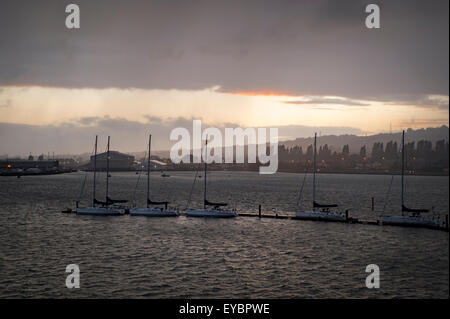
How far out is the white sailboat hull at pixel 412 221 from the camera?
52938mm

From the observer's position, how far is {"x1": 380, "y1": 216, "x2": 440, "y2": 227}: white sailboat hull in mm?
52938

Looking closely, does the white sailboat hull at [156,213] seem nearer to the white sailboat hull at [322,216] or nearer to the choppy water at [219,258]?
the choppy water at [219,258]

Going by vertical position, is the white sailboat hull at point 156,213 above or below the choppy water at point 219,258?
above

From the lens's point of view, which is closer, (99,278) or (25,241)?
(99,278)

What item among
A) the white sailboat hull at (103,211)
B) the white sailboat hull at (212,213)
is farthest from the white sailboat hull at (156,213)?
the white sailboat hull at (103,211)

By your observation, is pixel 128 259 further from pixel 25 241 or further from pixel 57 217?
pixel 57 217

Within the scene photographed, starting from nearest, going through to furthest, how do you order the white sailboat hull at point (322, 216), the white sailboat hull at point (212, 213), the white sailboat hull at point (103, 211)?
the white sailboat hull at point (322, 216), the white sailboat hull at point (212, 213), the white sailboat hull at point (103, 211)

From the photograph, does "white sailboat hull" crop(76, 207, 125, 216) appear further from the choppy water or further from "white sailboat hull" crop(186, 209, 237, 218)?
"white sailboat hull" crop(186, 209, 237, 218)

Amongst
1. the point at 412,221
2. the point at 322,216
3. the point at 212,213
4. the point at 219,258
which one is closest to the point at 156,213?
the point at 212,213

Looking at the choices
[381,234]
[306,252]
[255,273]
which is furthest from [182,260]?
[381,234]

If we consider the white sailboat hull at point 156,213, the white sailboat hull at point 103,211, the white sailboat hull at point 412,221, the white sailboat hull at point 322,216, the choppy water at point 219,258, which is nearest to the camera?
the choppy water at point 219,258

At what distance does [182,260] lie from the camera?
36781 mm
